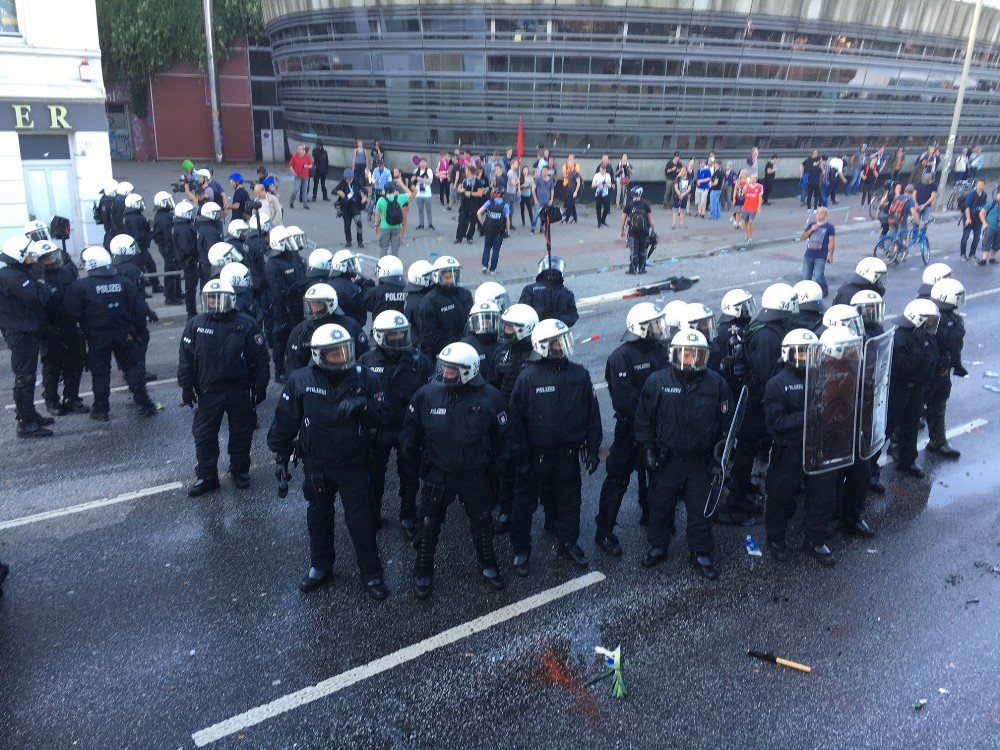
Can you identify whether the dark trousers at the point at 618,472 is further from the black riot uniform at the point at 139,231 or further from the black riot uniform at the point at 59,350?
the black riot uniform at the point at 139,231

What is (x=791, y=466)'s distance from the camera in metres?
6.39

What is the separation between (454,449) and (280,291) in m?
5.38

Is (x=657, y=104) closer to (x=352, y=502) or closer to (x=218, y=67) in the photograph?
(x=218, y=67)

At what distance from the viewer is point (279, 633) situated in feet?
18.4

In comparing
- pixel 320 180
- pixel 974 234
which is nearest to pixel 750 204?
pixel 974 234

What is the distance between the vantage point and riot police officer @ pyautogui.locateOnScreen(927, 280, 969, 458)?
26.8ft

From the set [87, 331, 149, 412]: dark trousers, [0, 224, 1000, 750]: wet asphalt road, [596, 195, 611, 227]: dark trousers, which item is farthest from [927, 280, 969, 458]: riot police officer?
[596, 195, 611, 227]: dark trousers

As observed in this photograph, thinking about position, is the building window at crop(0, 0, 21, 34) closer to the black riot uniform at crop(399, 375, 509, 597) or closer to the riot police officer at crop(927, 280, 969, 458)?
the black riot uniform at crop(399, 375, 509, 597)

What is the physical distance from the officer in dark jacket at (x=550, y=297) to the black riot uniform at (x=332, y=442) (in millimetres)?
3697

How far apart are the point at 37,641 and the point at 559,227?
19.1 metres

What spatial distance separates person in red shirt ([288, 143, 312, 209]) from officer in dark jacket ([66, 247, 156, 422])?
14844 millimetres

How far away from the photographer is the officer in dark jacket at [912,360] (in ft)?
24.7

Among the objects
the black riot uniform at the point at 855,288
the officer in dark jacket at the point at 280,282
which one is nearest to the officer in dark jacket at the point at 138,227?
the officer in dark jacket at the point at 280,282

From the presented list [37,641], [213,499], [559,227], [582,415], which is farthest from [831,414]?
[559,227]
